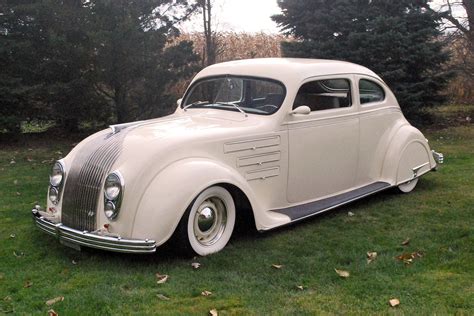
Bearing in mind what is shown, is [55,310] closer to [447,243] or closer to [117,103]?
[447,243]

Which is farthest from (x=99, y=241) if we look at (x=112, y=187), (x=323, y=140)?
(x=323, y=140)

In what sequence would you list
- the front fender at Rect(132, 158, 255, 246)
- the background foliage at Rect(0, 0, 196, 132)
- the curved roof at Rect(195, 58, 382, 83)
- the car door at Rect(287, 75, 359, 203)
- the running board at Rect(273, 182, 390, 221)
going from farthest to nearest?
the background foliage at Rect(0, 0, 196, 132)
the curved roof at Rect(195, 58, 382, 83)
the car door at Rect(287, 75, 359, 203)
the running board at Rect(273, 182, 390, 221)
the front fender at Rect(132, 158, 255, 246)

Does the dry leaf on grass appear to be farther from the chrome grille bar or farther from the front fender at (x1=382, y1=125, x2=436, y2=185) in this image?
the chrome grille bar

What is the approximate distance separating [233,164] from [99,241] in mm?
1431

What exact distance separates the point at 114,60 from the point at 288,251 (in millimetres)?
6876

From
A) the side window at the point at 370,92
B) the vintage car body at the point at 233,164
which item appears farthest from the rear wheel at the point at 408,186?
the side window at the point at 370,92

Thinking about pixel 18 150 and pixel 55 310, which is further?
pixel 18 150

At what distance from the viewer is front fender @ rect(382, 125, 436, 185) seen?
21.7 ft

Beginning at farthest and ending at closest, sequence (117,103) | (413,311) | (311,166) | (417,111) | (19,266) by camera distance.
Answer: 1. (417,111)
2. (117,103)
3. (311,166)
4. (19,266)
5. (413,311)

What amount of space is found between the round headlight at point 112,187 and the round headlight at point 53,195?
A: 76 cm

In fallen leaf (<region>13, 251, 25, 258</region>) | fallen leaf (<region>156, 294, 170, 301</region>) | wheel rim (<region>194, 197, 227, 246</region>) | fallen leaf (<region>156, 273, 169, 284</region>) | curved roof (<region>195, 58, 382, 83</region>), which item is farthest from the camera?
curved roof (<region>195, 58, 382, 83</region>)

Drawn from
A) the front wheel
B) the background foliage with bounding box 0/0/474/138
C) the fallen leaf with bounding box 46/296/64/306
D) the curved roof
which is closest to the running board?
the front wheel

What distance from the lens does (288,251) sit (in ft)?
16.1

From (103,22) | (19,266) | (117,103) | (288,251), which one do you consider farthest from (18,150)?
(288,251)
